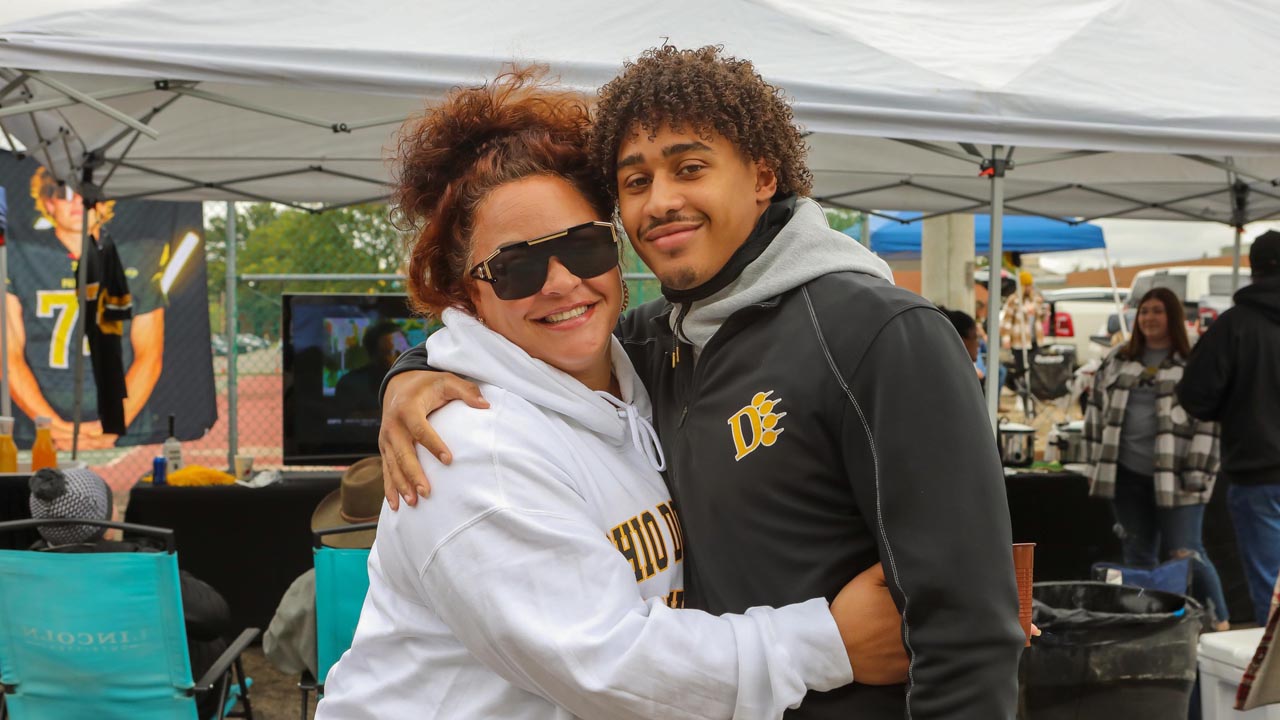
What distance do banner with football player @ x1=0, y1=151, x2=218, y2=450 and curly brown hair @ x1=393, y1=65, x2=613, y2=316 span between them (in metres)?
8.57

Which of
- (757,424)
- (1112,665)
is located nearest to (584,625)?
(757,424)

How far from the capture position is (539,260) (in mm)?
1671

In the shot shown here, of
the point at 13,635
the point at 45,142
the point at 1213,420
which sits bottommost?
the point at 13,635

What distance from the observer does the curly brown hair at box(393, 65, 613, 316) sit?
1.74m

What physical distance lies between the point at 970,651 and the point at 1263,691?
197 cm

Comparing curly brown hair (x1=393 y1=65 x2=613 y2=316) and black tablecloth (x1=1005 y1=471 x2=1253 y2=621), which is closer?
curly brown hair (x1=393 y1=65 x2=613 y2=316)

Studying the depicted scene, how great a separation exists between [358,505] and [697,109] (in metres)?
2.67

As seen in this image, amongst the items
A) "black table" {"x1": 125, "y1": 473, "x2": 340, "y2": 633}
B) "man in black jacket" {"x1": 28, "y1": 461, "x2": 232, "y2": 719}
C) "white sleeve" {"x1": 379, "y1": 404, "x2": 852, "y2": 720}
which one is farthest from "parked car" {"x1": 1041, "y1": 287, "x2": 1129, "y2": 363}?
"white sleeve" {"x1": 379, "y1": 404, "x2": 852, "y2": 720}

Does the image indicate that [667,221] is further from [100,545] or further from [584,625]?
[100,545]

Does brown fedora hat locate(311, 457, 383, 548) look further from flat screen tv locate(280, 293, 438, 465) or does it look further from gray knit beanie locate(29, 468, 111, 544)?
flat screen tv locate(280, 293, 438, 465)

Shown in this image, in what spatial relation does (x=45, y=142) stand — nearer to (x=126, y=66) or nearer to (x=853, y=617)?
(x=126, y=66)

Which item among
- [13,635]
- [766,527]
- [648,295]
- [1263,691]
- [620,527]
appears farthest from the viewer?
[648,295]

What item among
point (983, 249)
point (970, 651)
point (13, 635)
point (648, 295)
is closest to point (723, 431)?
point (970, 651)

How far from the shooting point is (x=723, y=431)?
1.55m
